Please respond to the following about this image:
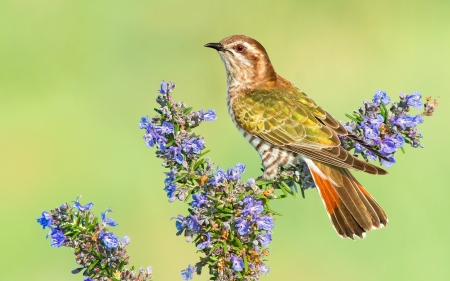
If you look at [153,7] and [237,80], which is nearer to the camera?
[237,80]

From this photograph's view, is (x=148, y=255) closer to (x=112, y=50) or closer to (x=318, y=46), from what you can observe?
(x=112, y=50)

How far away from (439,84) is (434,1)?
2.71 m

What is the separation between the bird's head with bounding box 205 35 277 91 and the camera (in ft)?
23.8

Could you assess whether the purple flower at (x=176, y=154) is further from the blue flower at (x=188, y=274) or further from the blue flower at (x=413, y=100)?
the blue flower at (x=413, y=100)

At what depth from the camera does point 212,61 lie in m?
11.2

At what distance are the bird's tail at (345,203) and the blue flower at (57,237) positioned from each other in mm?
2436

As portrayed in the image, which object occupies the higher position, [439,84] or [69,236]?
[439,84]

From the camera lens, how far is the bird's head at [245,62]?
7258 millimetres

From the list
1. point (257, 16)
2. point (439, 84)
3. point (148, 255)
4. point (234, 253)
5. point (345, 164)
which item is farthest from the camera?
point (257, 16)

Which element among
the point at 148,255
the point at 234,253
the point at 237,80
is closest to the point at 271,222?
the point at 234,253

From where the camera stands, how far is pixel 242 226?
432 centimetres

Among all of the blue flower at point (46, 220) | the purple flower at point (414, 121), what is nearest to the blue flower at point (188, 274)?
the blue flower at point (46, 220)

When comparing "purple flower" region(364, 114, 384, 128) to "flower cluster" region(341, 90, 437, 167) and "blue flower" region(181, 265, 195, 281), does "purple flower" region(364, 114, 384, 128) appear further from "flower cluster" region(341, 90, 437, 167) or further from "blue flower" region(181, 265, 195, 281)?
"blue flower" region(181, 265, 195, 281)

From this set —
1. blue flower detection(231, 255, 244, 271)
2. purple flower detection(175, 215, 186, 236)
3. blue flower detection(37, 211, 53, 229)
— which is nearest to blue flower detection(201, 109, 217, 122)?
purple flower detection(175, 215, 186, 236)
